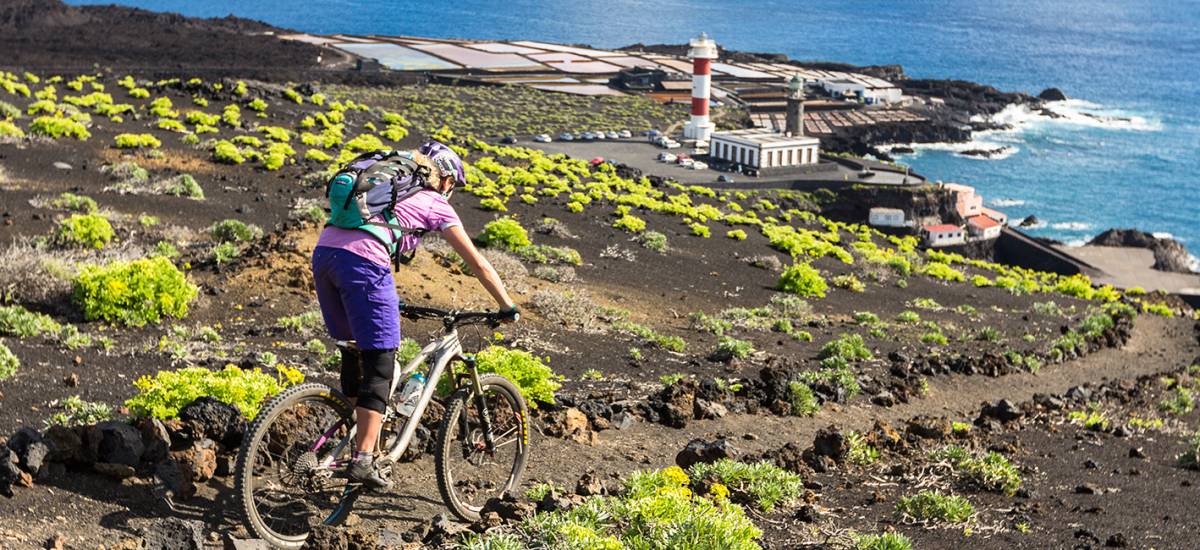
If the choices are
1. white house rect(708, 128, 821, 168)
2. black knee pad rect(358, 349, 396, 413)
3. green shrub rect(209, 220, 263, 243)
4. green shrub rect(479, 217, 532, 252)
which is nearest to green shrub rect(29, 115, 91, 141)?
green shrub rect(209, 220, 263, 243)

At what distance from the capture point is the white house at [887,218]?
Result: 6316cm

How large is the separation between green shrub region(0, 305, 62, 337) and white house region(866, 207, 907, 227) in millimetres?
56335

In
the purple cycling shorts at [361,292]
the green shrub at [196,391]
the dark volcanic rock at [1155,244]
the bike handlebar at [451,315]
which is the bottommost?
the dark volcanic rock at [1155,244]

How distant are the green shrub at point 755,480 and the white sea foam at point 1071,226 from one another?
224 feet

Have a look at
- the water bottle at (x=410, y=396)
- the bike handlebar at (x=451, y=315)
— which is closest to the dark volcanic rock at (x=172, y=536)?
the water bottle at (x=410, y=396)

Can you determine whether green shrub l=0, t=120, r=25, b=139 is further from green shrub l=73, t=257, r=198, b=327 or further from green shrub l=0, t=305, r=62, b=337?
green shrub l=0, t=305, r=62, b=337

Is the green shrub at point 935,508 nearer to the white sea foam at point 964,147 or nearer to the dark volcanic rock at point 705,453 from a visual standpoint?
the dark volcanic rock at point 705,453

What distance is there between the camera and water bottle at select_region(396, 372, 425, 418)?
5.76 metres

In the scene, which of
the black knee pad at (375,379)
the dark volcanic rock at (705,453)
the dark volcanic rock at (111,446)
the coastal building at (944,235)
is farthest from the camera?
the coastal building at (944,235)

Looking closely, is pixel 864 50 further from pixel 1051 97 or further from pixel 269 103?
pixel 269 103

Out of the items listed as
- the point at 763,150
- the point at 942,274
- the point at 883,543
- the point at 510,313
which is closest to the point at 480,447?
the point at 510,313

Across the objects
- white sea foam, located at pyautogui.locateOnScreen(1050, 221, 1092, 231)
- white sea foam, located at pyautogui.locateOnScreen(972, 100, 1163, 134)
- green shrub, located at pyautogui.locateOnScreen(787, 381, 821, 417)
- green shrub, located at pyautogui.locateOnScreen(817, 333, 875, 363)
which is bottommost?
white sea foam, located at pyautogui.locateOnScreen(1050, 221, 1092, 231)

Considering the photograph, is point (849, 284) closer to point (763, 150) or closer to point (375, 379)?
point (375, 379)

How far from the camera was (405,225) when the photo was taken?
555 cm
